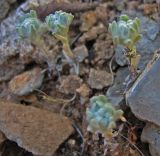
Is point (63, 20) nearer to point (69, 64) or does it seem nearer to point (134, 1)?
point (69, 64)

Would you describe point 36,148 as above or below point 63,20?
below

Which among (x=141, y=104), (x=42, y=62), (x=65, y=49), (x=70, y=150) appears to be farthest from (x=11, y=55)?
(x=141, y=104)

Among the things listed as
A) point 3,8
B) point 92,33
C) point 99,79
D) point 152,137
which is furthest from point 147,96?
point 3,8

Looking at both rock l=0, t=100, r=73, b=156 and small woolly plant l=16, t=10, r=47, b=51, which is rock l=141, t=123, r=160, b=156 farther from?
small woolly plant l=16, t=10, r=47, b=51

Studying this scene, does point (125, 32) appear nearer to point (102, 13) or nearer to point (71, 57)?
point (71, 57)

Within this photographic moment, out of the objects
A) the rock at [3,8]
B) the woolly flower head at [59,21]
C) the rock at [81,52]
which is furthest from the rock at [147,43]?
the rock at [3,8]

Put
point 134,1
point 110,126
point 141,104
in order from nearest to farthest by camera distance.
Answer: point 110,126
point 141,104
point 134,1
